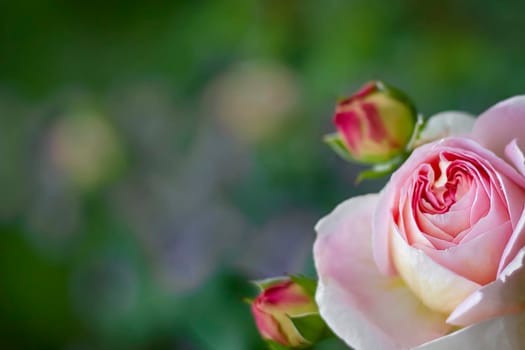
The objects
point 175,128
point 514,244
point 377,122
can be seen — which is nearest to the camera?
point 514,244

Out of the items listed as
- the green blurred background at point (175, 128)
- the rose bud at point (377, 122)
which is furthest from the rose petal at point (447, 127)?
the green blurred background at point (175, 128)

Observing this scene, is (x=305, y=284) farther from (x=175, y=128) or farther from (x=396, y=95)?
(x=175, y=128)

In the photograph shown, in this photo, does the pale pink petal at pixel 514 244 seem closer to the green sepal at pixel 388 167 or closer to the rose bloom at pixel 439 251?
the rose bloom at pixel 439 251

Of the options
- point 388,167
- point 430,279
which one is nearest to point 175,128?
point 388,167

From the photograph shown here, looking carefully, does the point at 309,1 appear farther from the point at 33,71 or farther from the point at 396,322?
the point at 396,322

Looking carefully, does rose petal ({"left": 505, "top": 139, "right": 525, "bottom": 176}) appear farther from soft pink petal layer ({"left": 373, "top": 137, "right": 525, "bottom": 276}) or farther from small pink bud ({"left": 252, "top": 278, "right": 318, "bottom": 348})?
small pink bud ({"left": 252, "top": 278, "right": 318, "bottom": 348})

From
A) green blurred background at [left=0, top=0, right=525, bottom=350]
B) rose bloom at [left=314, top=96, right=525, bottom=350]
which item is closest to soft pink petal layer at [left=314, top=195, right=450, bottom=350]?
rose bloom at [left=314, top=96, right=525, bottom=350]
